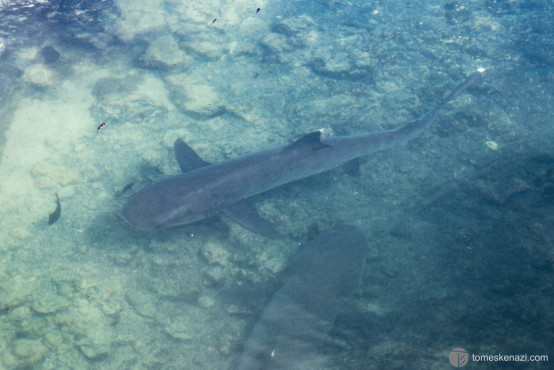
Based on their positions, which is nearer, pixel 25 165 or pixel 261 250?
pixel 261 250

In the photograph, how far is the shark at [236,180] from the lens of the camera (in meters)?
4.54

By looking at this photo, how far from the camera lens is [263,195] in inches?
222

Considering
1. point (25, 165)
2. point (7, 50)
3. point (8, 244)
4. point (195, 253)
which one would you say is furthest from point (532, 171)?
point (7, 50)

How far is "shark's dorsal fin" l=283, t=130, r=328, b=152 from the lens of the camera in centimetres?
525

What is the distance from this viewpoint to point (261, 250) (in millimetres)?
5152

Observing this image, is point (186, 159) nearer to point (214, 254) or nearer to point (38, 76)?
point (214, 254)

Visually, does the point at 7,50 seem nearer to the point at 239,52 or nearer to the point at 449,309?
the point at 239,52

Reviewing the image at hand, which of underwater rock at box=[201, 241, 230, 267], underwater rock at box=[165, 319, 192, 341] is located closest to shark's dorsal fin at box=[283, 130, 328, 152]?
underwater rock at box=[201, 241, 230, 267]

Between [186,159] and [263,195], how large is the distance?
1664 millimetres

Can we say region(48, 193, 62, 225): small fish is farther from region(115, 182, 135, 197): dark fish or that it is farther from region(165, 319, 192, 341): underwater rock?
region(165, 319, 192, 341): underwater rock

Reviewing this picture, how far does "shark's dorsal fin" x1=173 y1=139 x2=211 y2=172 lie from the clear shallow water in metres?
0.49

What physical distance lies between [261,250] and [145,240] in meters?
2.12
